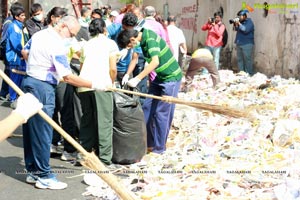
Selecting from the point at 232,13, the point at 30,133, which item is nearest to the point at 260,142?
the point at 30,133

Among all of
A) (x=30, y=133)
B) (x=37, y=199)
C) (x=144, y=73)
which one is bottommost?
(x=37, y=199)

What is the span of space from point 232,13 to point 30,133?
1109 cm

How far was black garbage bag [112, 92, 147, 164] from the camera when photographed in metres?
6.41

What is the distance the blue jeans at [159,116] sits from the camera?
267 inches

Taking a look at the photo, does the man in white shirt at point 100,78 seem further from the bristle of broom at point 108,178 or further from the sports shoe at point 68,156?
the bristle of broom at point 108,178

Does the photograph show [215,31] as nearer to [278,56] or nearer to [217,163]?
[278,56]

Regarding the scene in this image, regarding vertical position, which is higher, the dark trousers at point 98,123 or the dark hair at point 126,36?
the dark hair at point 126,36

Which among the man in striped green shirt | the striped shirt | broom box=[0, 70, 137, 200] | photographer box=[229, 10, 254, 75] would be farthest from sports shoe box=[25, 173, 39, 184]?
photographer box=[229, 10, 254, 75]

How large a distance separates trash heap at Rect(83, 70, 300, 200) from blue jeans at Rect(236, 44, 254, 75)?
418cm

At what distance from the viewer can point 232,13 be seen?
51.4 feet

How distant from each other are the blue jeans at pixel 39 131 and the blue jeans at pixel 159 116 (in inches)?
65.4

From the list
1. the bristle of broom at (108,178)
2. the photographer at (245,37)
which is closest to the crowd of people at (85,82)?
the bristle of broom at (108,178)

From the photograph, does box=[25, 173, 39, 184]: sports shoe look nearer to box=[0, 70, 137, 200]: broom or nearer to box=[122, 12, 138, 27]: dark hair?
box=[0, 70, 137, 200]: broom

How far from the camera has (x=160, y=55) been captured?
668cm
